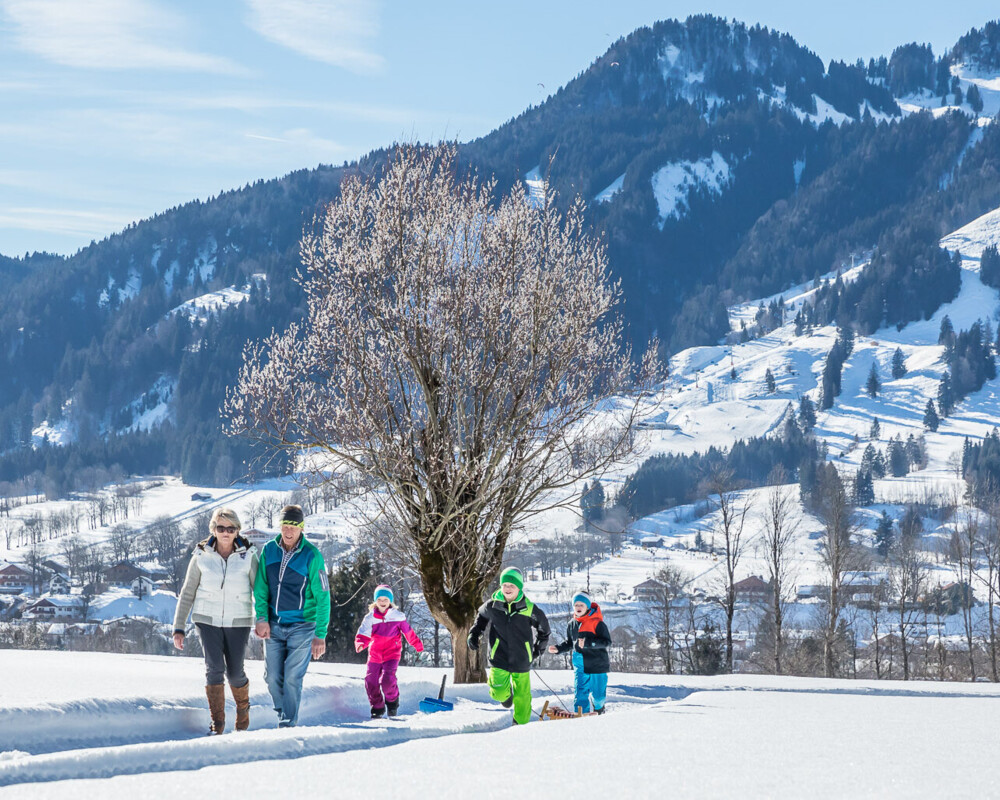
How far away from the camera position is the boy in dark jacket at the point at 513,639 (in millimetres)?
10484

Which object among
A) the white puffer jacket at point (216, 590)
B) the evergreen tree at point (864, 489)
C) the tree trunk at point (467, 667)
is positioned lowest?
the tree trunk at point (467, 667)

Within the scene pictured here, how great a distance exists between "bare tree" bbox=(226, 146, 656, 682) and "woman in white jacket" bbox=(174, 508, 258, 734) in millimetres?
6806

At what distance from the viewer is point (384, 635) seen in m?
11.4

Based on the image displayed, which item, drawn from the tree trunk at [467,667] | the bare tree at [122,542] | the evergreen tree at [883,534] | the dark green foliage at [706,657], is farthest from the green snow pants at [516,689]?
the bare tree at [122,542]

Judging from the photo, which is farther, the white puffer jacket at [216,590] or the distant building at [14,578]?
the distant building at [14,578]

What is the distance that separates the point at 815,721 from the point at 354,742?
441 centimetres

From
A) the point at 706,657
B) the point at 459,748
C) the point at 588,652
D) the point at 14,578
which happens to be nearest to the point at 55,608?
the point at 14,578

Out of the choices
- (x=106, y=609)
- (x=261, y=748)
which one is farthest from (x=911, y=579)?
(x=106, y=609)

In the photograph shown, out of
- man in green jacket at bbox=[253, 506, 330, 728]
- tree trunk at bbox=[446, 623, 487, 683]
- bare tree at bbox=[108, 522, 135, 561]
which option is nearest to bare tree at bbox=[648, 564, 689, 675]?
tree trunk at bbox=[446, 623, 487, 683]

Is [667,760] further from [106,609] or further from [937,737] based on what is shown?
[106,609]

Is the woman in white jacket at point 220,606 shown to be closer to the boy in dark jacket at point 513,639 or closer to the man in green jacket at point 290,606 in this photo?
the man in green jacket at point 290,606

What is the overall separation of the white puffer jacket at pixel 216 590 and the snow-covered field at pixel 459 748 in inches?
50.9

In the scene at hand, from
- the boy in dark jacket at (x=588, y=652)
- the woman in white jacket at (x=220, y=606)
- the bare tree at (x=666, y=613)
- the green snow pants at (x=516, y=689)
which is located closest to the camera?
the woman in white jacket at (x=220, y=606)

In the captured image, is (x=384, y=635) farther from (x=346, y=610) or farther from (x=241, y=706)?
(x=346, y=610)
